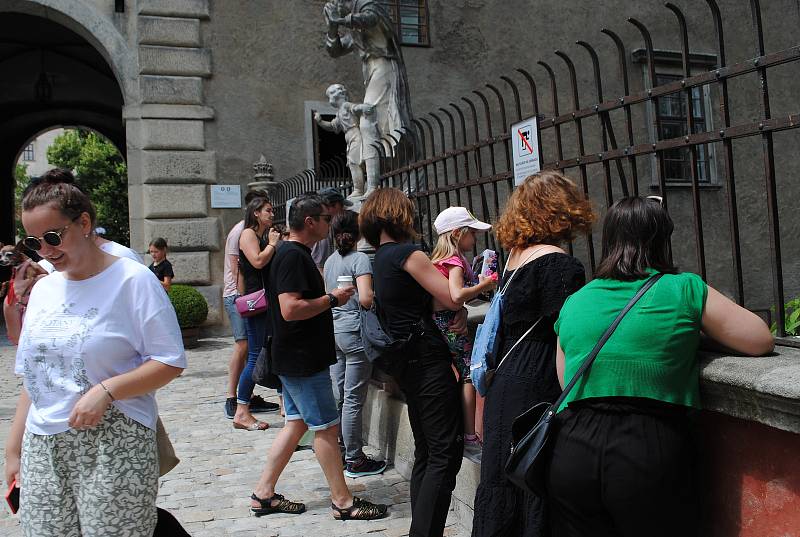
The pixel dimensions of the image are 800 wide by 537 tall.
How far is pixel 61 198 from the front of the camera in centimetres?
244

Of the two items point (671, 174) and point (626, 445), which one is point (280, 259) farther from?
point (671, 174)

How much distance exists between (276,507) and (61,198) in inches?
92.6

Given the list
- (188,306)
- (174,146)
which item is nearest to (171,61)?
(174,146)

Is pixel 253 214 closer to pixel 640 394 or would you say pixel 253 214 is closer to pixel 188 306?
pixel 640 394

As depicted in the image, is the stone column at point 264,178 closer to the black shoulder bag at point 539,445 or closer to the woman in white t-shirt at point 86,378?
the woman in white t-shirt at point 86,378

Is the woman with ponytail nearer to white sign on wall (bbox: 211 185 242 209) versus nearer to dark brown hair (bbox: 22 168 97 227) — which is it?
dark brown hair (bbox: 22 168 97 227)

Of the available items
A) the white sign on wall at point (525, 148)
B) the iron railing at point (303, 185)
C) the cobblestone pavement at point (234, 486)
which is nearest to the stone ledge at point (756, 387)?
the white sign on wall at point (525, 148)

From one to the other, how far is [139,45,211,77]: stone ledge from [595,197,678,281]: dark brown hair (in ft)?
35.6

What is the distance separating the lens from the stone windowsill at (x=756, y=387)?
201 centimetres

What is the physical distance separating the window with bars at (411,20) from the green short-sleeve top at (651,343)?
11.9 meters

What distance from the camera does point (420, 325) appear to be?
3479 millimetres

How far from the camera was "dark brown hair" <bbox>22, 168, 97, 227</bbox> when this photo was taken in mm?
2422

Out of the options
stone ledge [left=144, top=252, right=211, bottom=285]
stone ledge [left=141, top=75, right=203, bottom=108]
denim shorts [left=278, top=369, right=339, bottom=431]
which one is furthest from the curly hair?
stone ledge [left=141, top=75, right=203, bottom=108]

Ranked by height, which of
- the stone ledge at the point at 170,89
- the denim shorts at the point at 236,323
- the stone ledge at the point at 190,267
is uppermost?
the stone ledge at the point at 170,89
